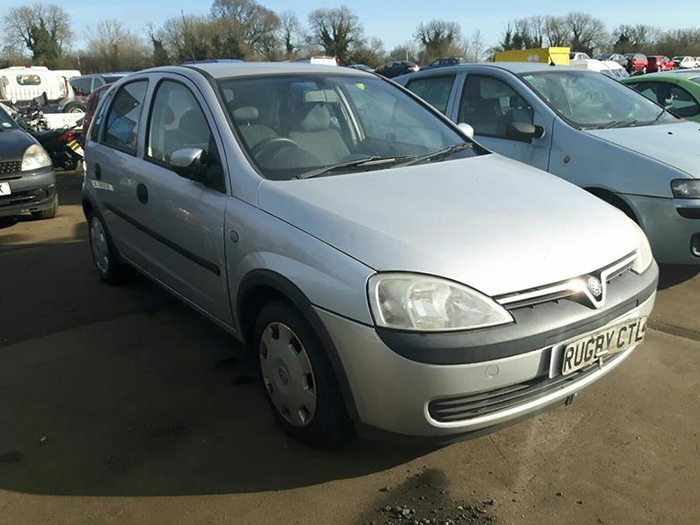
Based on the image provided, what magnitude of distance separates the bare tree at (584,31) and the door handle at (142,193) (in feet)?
239

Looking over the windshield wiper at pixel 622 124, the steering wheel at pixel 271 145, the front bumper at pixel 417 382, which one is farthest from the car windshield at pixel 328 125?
the windshield wiper at pixel 622 124

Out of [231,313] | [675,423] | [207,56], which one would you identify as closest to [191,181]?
[231,313]

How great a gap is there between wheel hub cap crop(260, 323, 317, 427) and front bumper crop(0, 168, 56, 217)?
5.33 metres

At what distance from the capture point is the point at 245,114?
3.14 metres

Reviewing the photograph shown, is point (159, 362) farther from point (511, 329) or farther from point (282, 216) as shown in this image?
point (511, 329)

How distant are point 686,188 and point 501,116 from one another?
1696 mm

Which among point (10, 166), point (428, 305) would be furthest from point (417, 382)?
point (10, 166)

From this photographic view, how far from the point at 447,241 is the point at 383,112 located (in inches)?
63.2

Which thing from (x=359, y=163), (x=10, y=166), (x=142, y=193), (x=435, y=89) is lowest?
(x=10, y=166)

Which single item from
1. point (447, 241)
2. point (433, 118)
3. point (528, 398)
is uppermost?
point (433, 118)

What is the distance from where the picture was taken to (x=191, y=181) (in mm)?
3201

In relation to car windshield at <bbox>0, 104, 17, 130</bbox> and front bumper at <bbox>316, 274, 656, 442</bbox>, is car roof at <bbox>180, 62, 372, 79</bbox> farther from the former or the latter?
car windshield at <bbox>0, 104, 17, 130</bbox>

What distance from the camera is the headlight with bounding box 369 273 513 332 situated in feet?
7.01

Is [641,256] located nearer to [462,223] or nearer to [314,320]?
[462,223]
